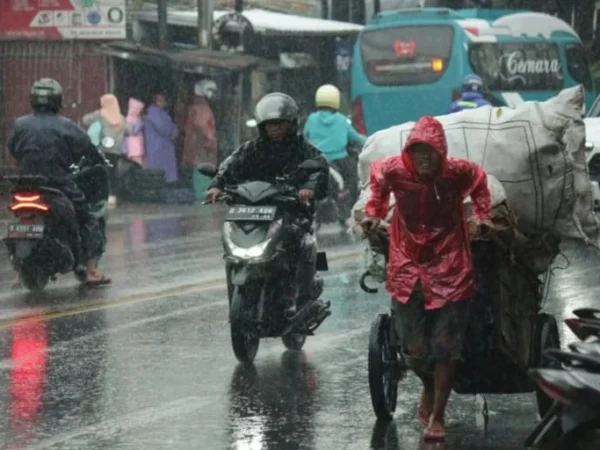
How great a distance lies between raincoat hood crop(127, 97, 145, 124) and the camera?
29.2 meters

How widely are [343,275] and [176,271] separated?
5.33ft

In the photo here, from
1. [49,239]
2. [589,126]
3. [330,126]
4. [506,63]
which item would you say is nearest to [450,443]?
[49,239]

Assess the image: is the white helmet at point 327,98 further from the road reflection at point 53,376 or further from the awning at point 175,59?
the road reflection at point 53,376

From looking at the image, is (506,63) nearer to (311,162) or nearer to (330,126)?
(330,126)

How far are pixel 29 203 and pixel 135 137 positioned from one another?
14060mm

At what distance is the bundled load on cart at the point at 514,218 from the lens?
848 cm

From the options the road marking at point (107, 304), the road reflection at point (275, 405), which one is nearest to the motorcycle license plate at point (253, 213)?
the road reflection at point (275, 405)

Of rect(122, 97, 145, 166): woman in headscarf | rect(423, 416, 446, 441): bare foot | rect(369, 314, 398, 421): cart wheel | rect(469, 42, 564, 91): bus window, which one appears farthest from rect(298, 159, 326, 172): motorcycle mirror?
rect(469, 42, 564, 91): bus window

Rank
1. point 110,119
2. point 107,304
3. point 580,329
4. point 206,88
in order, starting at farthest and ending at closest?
point 206,88
point 110,119
point 107,304
point 580,329

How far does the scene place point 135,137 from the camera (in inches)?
1136

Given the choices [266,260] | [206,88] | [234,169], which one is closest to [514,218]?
[266,260]

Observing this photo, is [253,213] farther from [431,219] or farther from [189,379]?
[431,219]

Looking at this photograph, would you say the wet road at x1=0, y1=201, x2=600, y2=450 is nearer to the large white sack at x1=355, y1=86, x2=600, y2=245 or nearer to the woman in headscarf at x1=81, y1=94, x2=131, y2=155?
the large white sack at x1=355, y1=86, x2=600, y2=245

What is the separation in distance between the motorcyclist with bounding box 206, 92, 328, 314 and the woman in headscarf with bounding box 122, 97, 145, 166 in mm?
17620
